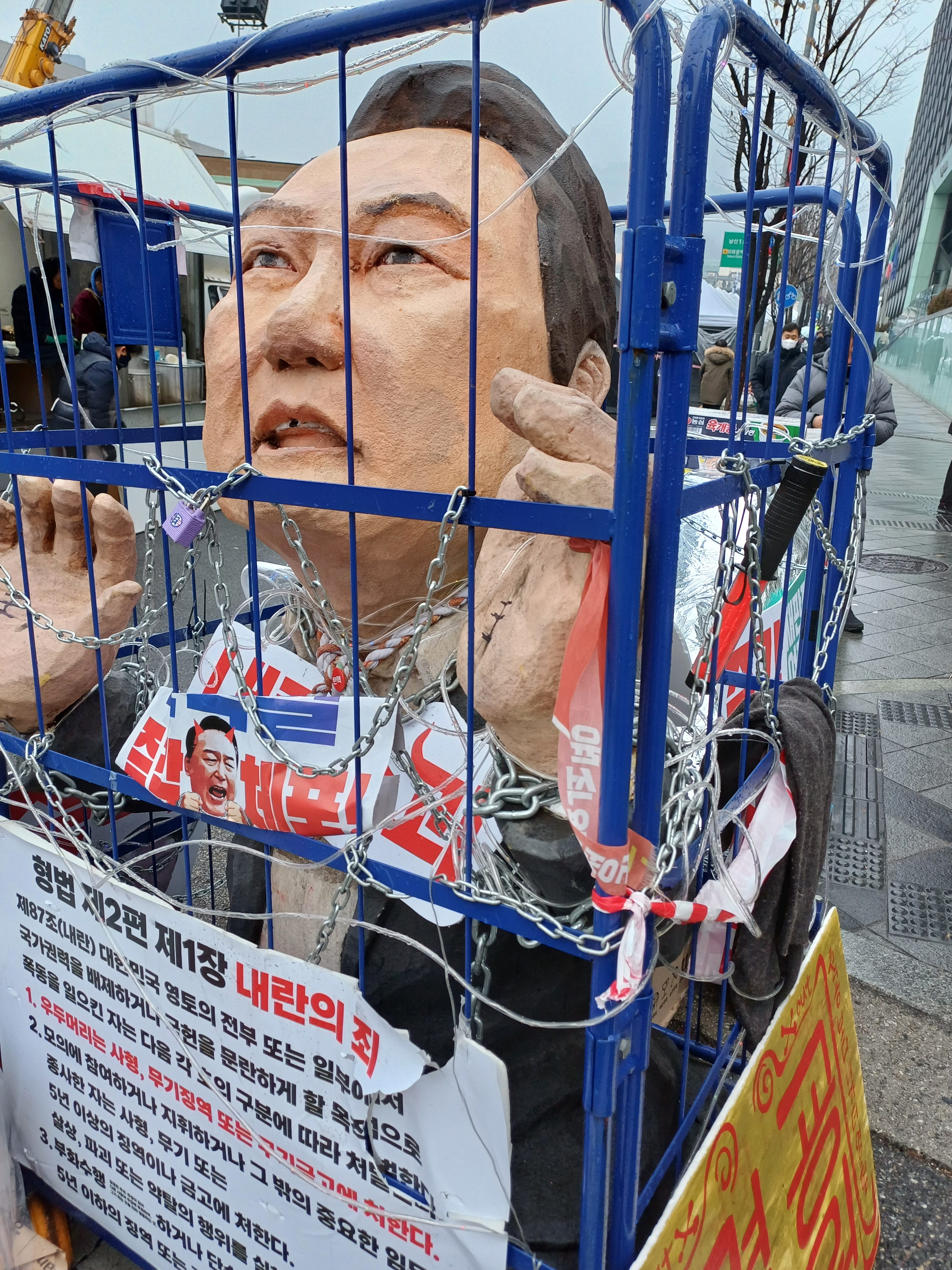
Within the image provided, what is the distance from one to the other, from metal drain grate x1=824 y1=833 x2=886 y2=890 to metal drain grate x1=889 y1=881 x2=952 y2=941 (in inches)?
2.7

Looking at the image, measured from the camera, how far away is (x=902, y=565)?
738 cm

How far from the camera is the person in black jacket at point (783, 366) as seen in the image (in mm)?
5305

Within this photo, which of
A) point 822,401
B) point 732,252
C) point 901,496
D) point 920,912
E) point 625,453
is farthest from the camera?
point 901,496

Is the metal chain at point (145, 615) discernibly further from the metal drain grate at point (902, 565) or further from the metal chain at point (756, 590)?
the metal drain grate at point (902, 565)

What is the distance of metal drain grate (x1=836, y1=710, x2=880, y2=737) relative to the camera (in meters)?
4.29

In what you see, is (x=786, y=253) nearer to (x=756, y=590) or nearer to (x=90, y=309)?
(x=756, y=590)

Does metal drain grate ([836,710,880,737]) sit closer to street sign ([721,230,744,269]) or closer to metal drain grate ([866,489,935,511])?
street sign ([721,230,744,269])

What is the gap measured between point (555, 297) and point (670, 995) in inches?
53.9

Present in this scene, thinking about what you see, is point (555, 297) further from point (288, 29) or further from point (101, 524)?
point (101, 524)

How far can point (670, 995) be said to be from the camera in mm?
1895

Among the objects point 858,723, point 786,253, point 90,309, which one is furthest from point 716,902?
point 90,309

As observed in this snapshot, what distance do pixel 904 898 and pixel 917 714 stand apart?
1661 mm

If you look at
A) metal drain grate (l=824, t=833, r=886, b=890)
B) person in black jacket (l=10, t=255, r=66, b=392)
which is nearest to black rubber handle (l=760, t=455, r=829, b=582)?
metal drain grate (l=824, t=833, r=886, b=890)

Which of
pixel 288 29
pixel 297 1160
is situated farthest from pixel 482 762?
pixel 288 29
